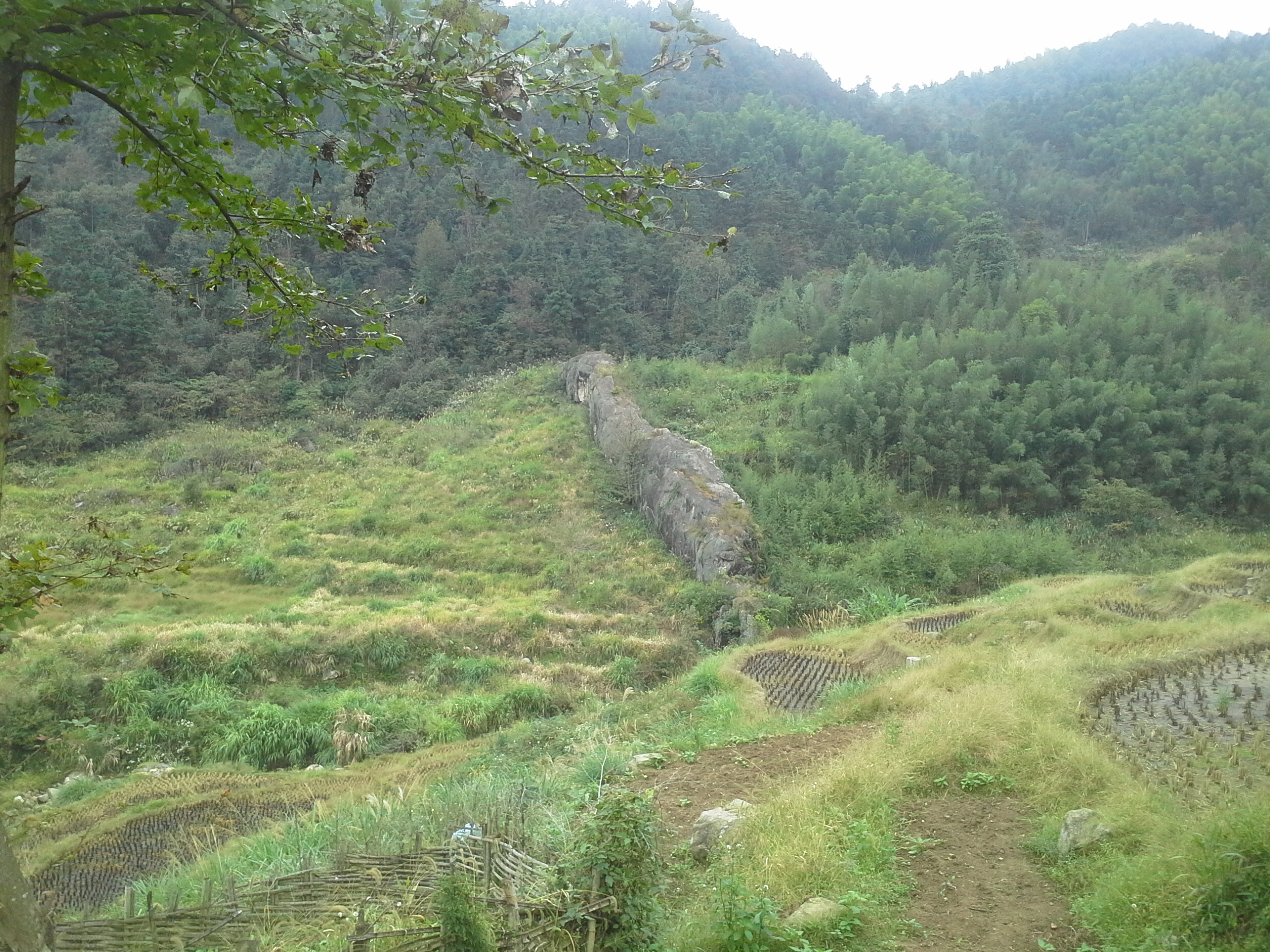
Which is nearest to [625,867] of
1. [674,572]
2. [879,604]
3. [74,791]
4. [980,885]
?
[980,885]

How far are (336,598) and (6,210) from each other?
1492 centimetres

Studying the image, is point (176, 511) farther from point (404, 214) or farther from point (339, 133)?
point (404, 214)

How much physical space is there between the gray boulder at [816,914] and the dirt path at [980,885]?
30cm

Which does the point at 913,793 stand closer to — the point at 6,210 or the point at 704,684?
the point at 704,684

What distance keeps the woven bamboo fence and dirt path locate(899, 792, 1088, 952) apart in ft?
5.11

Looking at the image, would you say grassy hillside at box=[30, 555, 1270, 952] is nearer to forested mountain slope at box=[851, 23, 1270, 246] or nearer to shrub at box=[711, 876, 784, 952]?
shrub at box=[711, 876, 784, 952]

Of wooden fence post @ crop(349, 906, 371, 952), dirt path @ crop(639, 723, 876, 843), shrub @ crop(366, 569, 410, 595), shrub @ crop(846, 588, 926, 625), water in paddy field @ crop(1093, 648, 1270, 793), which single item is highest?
wooden fence post @ crop(349, 906, 371, 952)

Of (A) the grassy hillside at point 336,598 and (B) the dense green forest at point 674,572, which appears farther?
(A) the grassy hillside at point 336,598

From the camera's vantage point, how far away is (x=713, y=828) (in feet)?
15.9

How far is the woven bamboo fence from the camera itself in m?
3.21

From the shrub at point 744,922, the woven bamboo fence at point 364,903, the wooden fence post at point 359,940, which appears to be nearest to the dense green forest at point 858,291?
the wooden fence post at point 359,940

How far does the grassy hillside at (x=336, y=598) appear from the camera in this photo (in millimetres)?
10414

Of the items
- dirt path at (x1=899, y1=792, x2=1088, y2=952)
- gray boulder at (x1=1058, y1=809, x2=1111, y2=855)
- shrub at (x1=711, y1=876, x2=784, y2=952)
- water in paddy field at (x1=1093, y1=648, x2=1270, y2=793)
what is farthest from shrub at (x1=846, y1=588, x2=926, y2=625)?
shrub at (x1=711, y1=876, x2=784, y2=952)

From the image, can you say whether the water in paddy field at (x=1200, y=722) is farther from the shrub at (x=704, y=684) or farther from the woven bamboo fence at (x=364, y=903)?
the shrub at (x=704, y=684)
